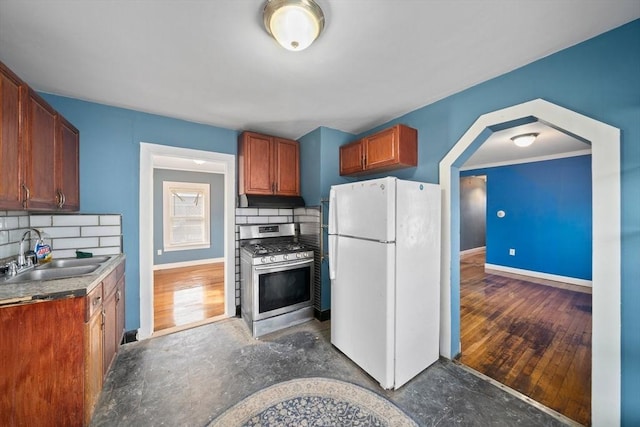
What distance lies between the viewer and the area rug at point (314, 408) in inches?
61.1

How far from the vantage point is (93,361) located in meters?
1.53

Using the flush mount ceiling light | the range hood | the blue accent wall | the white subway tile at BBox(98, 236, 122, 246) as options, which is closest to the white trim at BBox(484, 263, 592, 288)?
the blue accent wall

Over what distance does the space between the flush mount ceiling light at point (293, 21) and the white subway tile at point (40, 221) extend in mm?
2567

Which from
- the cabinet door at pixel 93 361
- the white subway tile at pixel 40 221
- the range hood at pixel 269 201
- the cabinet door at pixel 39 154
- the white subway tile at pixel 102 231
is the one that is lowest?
the cabinet door at pixel 93 361

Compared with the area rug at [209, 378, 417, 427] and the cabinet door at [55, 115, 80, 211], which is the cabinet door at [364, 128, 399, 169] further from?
the cabinet door at [55, 115, 80, 211]

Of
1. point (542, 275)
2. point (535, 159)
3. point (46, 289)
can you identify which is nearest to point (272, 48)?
point (46, 289)

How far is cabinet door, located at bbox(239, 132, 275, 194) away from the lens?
2973mm

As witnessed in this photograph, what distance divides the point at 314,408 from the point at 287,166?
8.52 ft

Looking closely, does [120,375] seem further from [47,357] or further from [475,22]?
[475,22]

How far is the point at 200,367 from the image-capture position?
2.11m

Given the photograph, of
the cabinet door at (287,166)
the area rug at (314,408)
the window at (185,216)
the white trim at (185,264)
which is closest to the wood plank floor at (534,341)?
the area rug at (314,408)

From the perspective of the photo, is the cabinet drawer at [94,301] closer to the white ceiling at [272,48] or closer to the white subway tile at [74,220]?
the white subway tile at [74,220]

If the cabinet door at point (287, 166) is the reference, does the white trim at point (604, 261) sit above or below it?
below

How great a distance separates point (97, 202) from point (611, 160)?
13.2 feet
